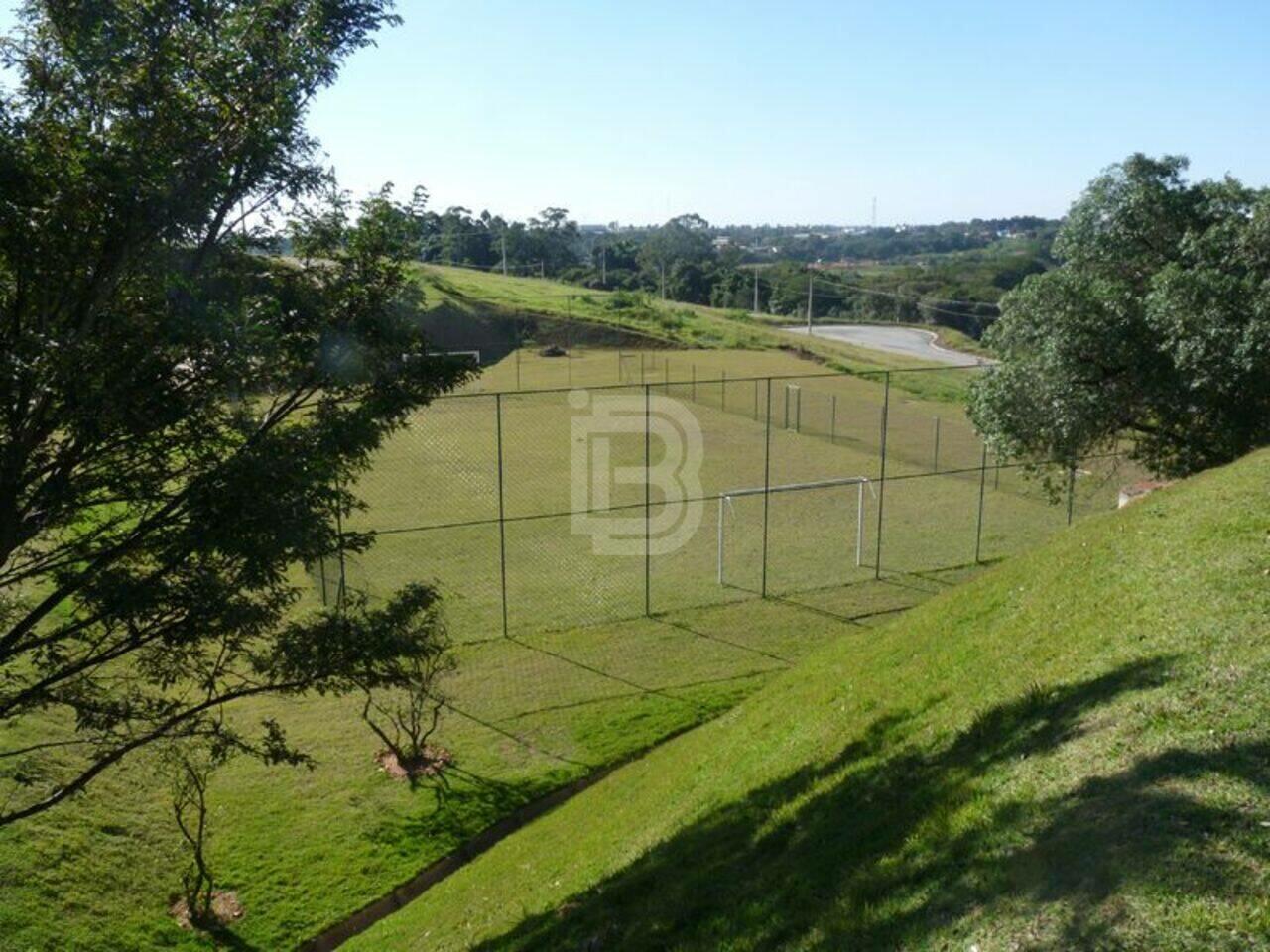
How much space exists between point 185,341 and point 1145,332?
45.9 ft

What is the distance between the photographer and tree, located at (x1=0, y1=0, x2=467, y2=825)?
5.31 meters

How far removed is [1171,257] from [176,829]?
16.3 meters

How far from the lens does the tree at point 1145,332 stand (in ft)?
46.7

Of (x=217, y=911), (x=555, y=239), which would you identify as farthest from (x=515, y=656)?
(x=555, y=239)

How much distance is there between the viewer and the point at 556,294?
7288 centimetres

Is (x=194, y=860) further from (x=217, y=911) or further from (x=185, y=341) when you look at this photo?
(x=185, y=341)

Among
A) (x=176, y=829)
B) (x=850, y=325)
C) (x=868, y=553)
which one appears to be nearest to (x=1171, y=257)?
(x=868, y=553)

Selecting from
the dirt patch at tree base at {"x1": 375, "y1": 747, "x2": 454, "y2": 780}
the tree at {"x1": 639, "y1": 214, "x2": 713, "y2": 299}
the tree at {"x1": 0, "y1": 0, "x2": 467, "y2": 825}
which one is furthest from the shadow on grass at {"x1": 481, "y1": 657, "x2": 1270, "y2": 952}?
the tree at {"x1": 639, "y1": 214, "x2": 713, "y2": 299}

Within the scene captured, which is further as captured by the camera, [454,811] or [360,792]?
[360,792]

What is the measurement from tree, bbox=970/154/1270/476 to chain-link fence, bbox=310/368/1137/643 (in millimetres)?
2472

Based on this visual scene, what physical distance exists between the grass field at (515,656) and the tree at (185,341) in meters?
3.09

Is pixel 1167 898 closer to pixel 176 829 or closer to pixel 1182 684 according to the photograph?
pixel 1182 684

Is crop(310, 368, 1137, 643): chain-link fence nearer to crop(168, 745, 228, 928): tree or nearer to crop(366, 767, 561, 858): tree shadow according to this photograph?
crop(366, 767, 561, 858): tree shadow

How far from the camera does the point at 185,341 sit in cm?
541
